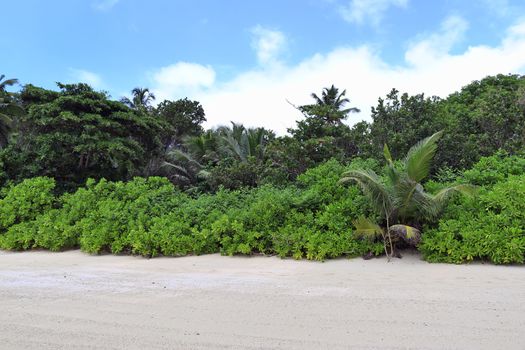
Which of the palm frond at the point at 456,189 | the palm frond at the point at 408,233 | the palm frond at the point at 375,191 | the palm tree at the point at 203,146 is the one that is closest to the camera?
the palm frond at the point at 408,233

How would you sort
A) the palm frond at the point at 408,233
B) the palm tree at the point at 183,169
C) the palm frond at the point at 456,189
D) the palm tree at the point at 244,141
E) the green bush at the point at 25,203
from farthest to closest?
the palm tree at the point at 183,169 < the palm tree at the point at 244,141 < the green bush at the point at 25,203 < the palm frond at the point at 456,189 < the palm frond at the point at 408,233

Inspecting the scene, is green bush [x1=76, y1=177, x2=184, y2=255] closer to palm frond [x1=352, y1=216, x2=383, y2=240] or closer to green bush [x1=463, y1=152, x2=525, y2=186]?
palm frond [x1=352, y1=216, x2=383, y2=240]

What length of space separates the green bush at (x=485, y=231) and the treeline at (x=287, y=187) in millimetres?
20

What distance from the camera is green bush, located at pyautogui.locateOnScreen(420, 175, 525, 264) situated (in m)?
5.98

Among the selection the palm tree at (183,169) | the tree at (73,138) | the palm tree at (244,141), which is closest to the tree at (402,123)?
the palm tree at (244,141)

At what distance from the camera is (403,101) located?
12.5 meters

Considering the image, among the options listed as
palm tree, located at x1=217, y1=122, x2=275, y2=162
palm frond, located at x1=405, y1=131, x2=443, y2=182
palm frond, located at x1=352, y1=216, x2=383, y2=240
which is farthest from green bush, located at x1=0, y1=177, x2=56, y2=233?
palm tree, located at x1=217, y1=122, x2=275, y2=162

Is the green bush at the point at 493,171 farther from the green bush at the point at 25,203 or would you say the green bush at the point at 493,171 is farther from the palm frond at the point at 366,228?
the green bush at the point at 25,203

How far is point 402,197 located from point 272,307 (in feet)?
11.5

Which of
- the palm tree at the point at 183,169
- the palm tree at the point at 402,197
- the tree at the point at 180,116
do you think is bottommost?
the palm tree at the point at 402,197

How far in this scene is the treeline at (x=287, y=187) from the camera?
6777mm

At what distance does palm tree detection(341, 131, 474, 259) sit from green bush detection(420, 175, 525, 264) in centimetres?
32

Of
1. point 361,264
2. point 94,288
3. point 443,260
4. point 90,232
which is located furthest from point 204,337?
point 90,232

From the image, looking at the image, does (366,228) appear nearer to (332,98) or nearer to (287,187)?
(287,187)
